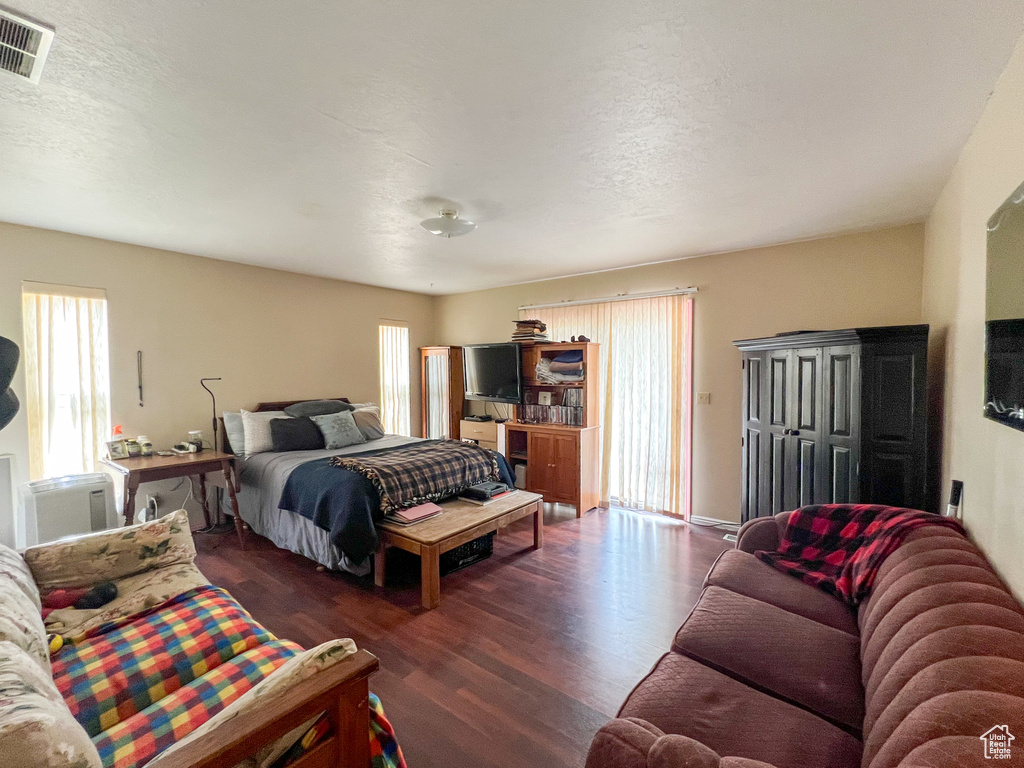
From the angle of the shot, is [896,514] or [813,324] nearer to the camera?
[896,514]

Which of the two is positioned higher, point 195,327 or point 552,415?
point 195,327

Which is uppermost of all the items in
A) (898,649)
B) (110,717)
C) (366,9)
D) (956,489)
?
(366,9)

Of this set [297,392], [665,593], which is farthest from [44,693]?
[297,392]

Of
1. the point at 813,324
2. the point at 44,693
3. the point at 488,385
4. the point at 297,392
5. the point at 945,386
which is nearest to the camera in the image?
the point at 44,693

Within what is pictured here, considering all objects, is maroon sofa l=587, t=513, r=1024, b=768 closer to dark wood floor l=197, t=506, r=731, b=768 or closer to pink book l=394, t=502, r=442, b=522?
dark wood floor l=197, t=506, r=731, b=768

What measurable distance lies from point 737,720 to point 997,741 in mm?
633

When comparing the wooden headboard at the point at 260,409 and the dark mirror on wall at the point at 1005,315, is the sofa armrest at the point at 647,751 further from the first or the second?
the wooden headboard at the point at 260,409

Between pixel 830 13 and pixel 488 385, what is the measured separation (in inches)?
168

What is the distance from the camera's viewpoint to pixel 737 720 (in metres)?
1.23

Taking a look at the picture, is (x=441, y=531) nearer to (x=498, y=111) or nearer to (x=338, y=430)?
(x=338, y=430)

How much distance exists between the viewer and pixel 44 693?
0.95 meters

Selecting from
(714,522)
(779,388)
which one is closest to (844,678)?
(779,388)

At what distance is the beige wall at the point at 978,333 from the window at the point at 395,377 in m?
5.15

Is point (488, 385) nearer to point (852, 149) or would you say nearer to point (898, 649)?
point (852, 149)
